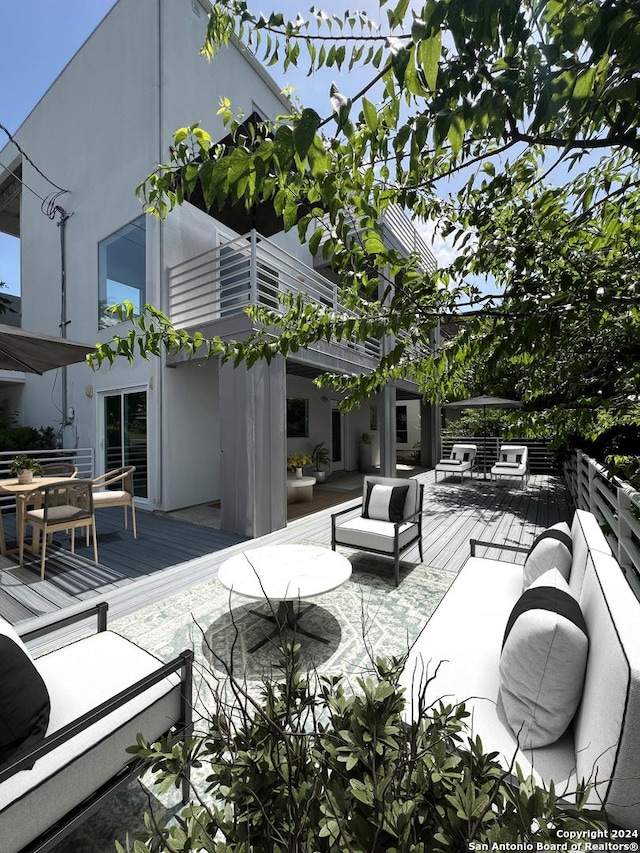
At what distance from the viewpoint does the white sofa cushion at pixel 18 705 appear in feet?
4.31

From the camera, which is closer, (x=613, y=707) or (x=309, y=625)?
(x=613, y=707)

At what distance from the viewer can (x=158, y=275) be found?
7230 millimetres

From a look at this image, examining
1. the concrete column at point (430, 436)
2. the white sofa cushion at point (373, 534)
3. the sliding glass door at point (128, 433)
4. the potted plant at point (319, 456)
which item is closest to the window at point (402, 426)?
the concrete column at point (430, 436)

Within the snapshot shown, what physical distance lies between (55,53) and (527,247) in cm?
1319

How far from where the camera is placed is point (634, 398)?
3178mm

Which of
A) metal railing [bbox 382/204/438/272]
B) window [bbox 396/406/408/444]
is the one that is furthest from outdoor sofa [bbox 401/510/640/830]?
window [bbox 396/406/408/444]

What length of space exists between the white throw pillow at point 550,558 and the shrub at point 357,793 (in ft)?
6.50

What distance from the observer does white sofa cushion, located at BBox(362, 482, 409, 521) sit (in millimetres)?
4703

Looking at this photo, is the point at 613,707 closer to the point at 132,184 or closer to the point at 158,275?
the point at 158,275

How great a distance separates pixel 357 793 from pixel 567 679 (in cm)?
118

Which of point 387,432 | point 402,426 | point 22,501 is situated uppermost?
point 402,426

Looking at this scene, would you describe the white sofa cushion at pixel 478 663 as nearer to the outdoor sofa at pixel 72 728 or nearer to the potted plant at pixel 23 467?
the outdoor sofa at pixel 72 728

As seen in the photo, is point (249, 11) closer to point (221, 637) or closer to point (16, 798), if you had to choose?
point (16, 798)

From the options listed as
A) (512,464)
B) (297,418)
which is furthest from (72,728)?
(512,464)
